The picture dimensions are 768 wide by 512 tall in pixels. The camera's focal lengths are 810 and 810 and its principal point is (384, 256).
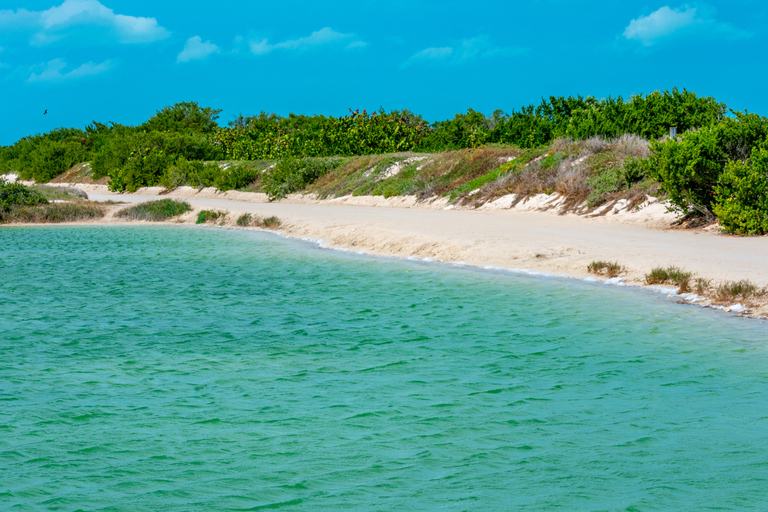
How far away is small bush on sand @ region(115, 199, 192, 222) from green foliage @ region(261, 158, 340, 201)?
9.98 metres

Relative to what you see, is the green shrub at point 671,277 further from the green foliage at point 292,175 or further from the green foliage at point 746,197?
the green foliage at point 292,175

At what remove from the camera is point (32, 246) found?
85.7 feet

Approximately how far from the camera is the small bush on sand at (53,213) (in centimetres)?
3688

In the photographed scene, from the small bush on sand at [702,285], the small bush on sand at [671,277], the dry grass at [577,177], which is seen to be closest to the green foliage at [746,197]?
the dry grass at [577,177]

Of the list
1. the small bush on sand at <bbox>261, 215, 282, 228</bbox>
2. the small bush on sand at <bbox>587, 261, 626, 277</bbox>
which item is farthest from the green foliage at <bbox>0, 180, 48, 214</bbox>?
the small bush on sand at <bbox>587, 261, 626, 277</bbox>

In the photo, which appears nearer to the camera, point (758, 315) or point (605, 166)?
point (758, 315)

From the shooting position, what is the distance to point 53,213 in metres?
37.7

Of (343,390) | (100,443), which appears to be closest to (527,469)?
(343,390)

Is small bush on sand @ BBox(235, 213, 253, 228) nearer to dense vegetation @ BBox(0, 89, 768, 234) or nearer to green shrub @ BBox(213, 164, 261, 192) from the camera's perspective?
dense vegetation @ BBox(0, 89, 768, 234)

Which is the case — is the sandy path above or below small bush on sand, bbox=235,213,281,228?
below

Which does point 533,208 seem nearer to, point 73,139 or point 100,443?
point 100,443

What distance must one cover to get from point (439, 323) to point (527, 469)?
19.5 feet

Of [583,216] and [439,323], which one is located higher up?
[583,216]

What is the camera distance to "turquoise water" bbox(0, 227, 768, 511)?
5.99 meters
